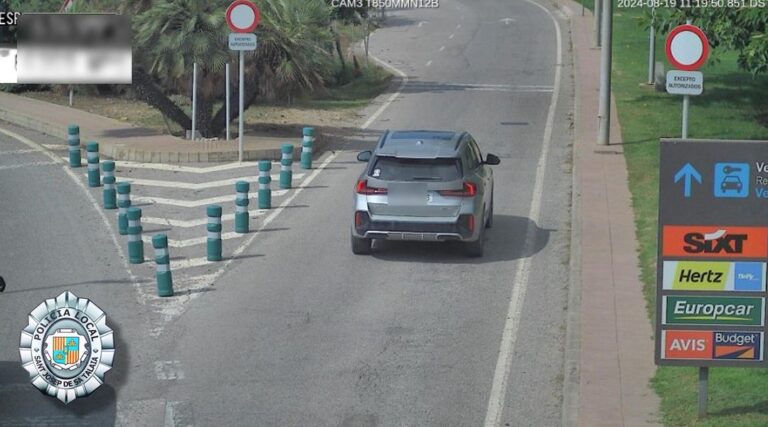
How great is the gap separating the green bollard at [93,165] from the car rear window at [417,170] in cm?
670

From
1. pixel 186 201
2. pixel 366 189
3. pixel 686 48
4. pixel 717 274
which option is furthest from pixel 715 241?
pixel 186 201

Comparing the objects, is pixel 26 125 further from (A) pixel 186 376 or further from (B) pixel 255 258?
(A) pixel 186 376

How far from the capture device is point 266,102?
33.0 metres

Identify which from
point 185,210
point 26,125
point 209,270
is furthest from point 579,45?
point 209,270

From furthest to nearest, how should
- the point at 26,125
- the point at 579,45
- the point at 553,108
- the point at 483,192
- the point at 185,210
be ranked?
the point at 579,45 → the point at 553,108 → the point at 26,125 → the point at 185,210 → the point at 483,192

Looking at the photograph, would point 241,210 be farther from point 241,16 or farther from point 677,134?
point 677,134

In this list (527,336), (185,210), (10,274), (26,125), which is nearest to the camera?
(527,336)

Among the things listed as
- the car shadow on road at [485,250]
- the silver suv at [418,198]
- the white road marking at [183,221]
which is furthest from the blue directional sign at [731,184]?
the white road marking at [183,221]

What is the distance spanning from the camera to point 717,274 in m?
11.0

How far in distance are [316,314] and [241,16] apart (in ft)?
31.9

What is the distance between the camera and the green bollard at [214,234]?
17156 mm

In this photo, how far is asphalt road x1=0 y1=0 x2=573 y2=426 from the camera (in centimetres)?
1212

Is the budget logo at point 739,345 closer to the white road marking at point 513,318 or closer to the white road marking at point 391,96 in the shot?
the white road marking at point 513,318

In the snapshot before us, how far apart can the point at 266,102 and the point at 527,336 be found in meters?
19.5
